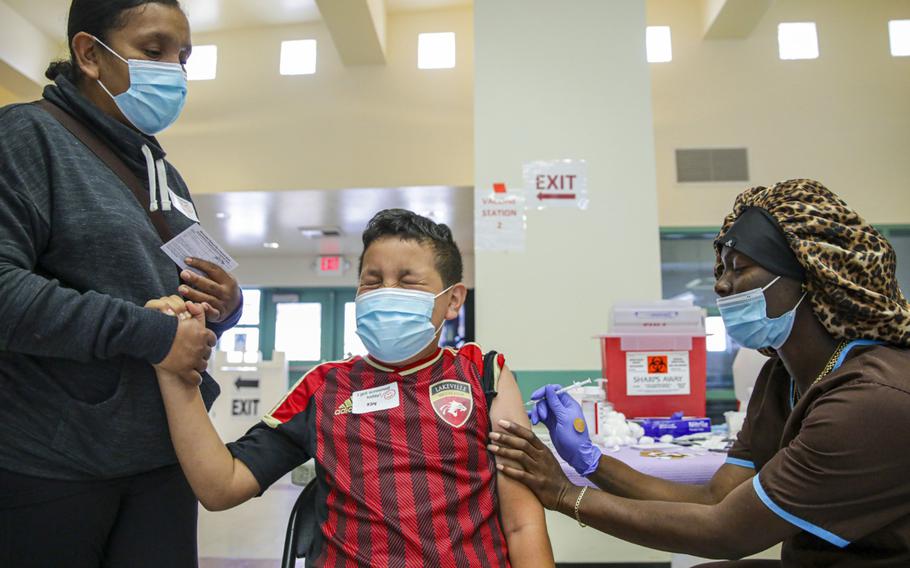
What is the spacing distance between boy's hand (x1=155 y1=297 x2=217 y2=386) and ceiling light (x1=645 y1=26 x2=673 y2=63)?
20.6 ft

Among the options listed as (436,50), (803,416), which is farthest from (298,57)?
(803,416)

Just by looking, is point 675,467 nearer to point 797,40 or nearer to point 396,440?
point 396,440

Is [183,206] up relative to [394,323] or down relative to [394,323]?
up

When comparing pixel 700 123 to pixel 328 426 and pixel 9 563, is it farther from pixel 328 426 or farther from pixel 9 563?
pixel 9 563

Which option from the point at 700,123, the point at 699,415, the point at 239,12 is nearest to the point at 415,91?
the point at 239,12

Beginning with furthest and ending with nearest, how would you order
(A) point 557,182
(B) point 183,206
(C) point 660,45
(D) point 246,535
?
1. (C) point 660,45
2. (D) point 246,535
3. (A) point 557,182
4. (B) point 183,206

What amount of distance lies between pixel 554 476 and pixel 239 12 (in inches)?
265

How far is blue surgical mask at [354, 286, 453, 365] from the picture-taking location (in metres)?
1.32

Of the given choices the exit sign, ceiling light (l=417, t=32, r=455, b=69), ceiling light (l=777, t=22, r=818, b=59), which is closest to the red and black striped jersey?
ceiling light (l=417, t=32, r=455, b=69)

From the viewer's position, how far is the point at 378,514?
1170mm

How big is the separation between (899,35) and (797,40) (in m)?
1.05

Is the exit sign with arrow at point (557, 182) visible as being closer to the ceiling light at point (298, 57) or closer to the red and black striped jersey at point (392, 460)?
the red and black striped jersey at point (392, 460)

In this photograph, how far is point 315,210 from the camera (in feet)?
24.3

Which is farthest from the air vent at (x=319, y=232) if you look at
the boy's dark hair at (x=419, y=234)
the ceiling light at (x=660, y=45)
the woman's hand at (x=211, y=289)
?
the woman's hand at (x=211, y=289)
